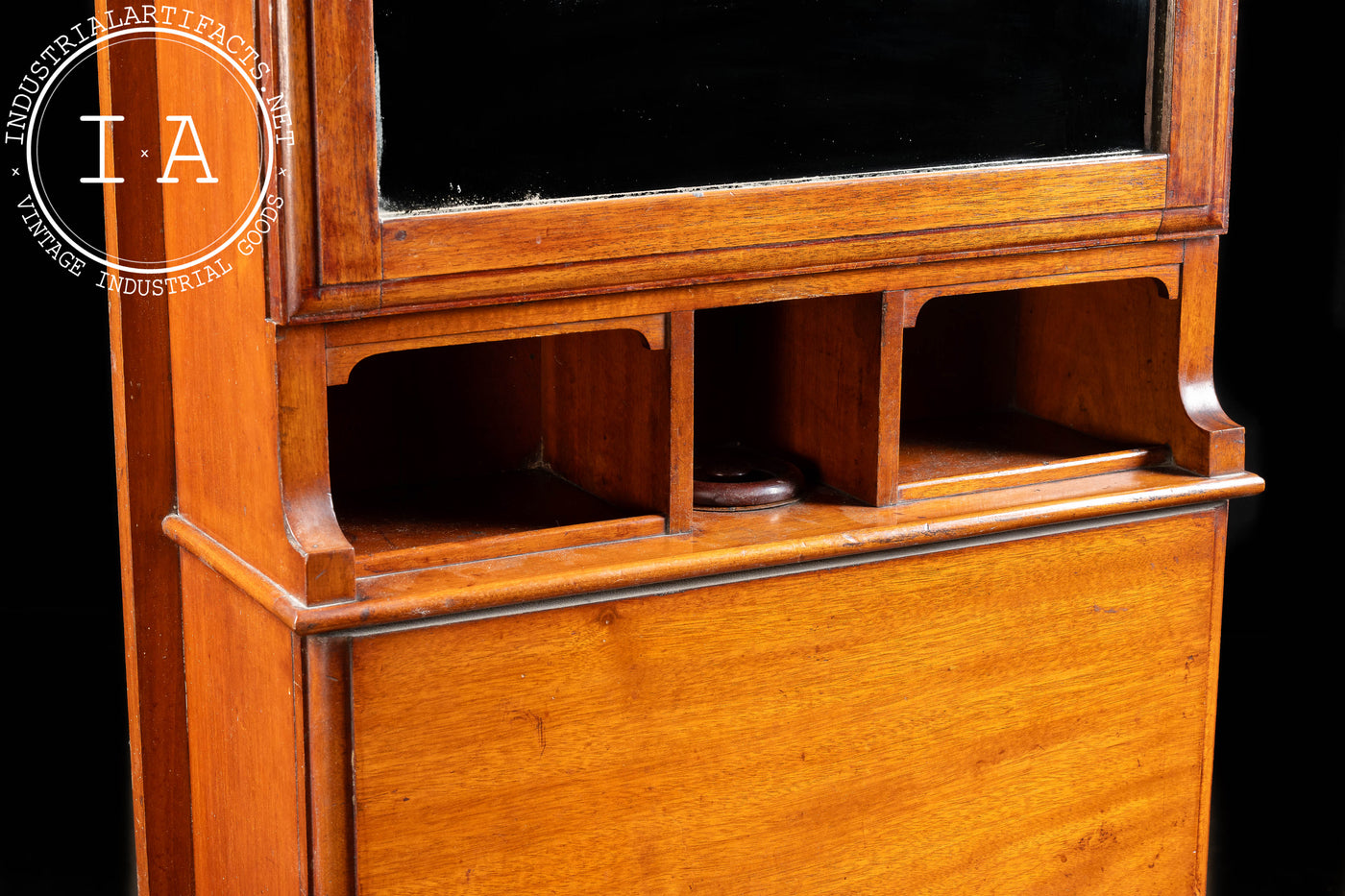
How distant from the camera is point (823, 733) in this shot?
206 cm

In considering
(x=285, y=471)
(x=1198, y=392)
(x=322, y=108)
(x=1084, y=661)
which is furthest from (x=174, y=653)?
(x=1198, y=392)

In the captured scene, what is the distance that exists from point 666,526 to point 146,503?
24.1 inches

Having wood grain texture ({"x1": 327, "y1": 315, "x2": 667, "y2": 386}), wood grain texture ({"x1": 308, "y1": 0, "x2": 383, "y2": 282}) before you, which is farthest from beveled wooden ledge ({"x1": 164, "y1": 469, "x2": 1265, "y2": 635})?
wood grain texture ({"x1": 308, "y1": 0, "x2": 383, "y2": 282})

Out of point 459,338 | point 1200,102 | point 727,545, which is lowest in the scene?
point 727,545

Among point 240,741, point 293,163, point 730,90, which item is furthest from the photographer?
point 240,741

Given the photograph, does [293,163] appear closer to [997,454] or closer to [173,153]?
[173,153]

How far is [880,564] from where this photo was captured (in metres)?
2.05

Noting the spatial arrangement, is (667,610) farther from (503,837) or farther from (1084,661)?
(1084,661)

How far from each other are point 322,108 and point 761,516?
692 mm

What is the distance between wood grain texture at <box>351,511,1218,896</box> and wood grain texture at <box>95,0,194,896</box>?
1.44 ft

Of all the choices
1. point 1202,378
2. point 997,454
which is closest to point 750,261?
point 997,454

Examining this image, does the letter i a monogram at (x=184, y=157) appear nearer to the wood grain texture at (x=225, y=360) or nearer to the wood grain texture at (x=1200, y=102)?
the wood grain texture at (x=225, y=360)

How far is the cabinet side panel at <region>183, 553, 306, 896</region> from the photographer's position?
6.08 ft

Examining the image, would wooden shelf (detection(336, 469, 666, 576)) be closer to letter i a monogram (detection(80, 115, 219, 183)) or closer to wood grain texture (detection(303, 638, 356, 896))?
wood grain texture (detection(303, 638, 356, 896))
